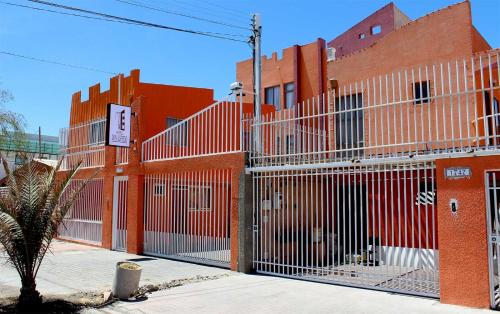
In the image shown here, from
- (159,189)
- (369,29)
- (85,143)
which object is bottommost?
(159,189)

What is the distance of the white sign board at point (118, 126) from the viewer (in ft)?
46.7

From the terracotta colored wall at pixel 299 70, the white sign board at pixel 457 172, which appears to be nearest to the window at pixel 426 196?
the white sign board at pixel 457 172

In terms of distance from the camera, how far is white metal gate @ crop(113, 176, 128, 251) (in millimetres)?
15375

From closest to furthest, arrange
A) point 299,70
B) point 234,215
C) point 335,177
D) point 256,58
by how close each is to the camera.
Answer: point 234,215 < point 335,177 < point 256,58 < point 299,70

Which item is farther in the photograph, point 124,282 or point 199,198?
point 199,198

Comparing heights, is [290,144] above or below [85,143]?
below

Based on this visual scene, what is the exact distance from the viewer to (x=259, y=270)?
10.8 meters

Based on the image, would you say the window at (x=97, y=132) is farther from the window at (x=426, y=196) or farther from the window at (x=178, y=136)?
the window at (x=426, y=196)

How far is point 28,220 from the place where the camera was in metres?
7.42

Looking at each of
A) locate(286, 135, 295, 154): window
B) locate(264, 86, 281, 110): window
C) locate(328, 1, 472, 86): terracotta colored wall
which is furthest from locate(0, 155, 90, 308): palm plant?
locate(264, 86, 281, 110): window

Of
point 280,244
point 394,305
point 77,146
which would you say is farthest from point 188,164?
point 77,146

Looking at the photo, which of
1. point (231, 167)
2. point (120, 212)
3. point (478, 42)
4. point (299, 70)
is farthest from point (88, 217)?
point (478, 42)

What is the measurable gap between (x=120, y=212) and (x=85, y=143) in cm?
554

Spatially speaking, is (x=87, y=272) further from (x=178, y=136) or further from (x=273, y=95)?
(x=273, y=95)
